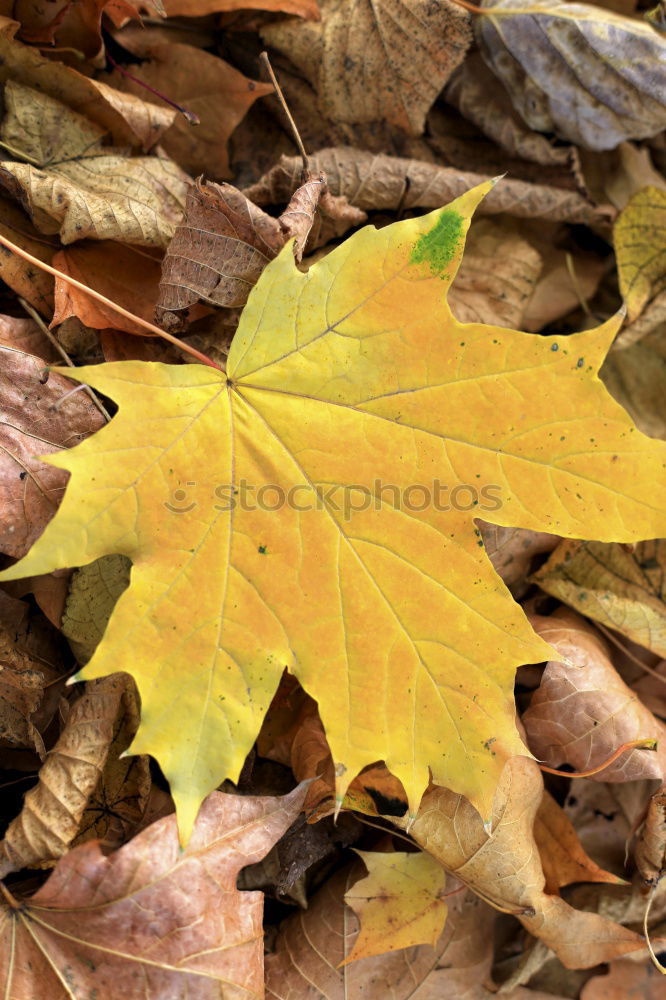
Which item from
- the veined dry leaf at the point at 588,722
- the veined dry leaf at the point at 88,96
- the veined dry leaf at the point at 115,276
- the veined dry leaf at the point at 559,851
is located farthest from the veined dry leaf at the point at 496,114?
the veined dry leaf at the point at 559,851

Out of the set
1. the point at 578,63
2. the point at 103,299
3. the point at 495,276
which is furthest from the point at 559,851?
the point at 578,63

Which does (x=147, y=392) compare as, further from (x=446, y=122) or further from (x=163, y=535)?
(x=446, y=122)

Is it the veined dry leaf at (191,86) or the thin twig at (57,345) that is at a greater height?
the veined dry leaf at (191,86)

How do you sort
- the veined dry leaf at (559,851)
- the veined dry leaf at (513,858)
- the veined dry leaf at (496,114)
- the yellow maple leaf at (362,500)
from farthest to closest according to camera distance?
the veined dry leaf at (496,114) < the veined dry leaf at (559,851) < the veined dry leaf at (513,858) < the yellow maple leaf at (362,500)

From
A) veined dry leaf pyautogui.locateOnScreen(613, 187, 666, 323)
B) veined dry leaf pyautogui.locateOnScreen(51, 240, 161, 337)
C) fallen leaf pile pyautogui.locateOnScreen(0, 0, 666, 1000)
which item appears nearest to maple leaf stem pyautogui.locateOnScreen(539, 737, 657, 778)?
fallen leaf pile pyautogui.locateOnScreen(0, 0, 666, 1000)

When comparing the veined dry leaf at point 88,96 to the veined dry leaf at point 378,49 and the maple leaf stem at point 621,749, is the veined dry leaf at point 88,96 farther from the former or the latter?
the maple leaf stem at point 621,749

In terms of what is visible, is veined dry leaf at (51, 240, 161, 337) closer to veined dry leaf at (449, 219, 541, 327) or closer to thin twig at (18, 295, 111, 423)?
thin twig at (18, 295, 111, 423)

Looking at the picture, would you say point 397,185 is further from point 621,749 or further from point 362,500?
point 621,749
